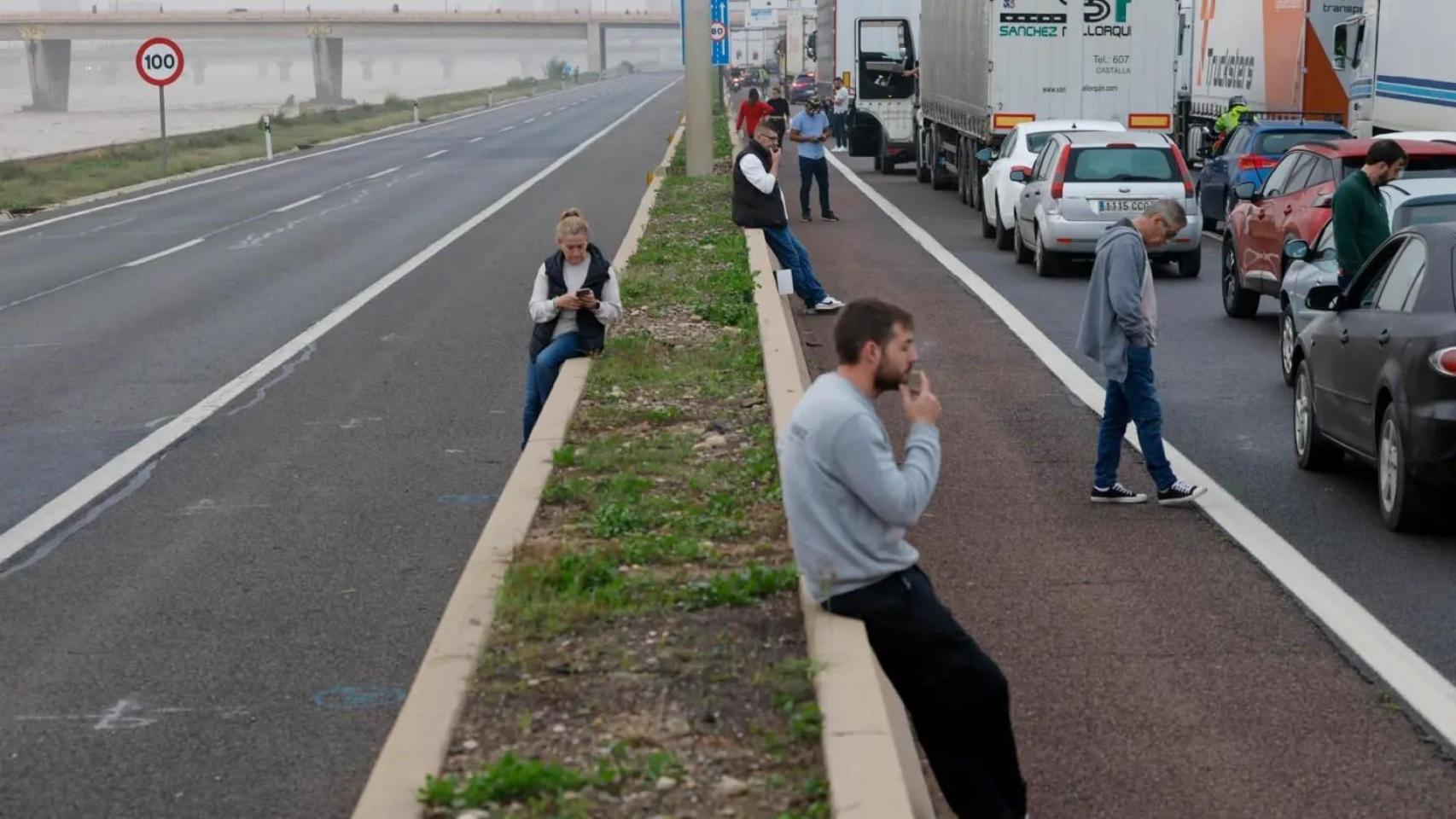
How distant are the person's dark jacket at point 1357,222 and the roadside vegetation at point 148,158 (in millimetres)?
27143

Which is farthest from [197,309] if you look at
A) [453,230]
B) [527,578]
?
[527,578]

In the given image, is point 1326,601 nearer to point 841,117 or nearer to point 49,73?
point 841,117

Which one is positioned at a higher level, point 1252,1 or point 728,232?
point 1252,1

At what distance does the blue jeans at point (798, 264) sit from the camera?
→ 18547mm

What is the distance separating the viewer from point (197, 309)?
20.1 meters

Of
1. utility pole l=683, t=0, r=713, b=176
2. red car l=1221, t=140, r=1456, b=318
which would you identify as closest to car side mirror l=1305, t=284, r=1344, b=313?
red car l=1221, t=140, r=1456, b=318

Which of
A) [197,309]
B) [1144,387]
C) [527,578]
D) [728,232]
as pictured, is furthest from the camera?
[728,232]

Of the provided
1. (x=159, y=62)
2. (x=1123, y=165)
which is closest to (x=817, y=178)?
(x=1123, y=165)

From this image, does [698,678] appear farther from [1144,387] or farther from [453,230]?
[453,230]

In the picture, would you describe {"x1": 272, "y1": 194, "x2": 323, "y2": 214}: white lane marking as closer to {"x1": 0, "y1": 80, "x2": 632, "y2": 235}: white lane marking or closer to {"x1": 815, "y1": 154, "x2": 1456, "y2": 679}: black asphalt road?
{"x1": 0, "y1": 80, "x2": 632, "y2": 235}: white lane marking

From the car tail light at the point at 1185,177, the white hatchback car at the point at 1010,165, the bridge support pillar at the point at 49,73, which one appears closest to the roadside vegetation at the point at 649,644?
the car tail light at the point at 1185,177

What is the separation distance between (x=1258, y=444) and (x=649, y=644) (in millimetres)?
6399

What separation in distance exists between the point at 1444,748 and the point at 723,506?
3.50 m

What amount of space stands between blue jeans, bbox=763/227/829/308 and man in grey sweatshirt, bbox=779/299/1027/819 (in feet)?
42.2
